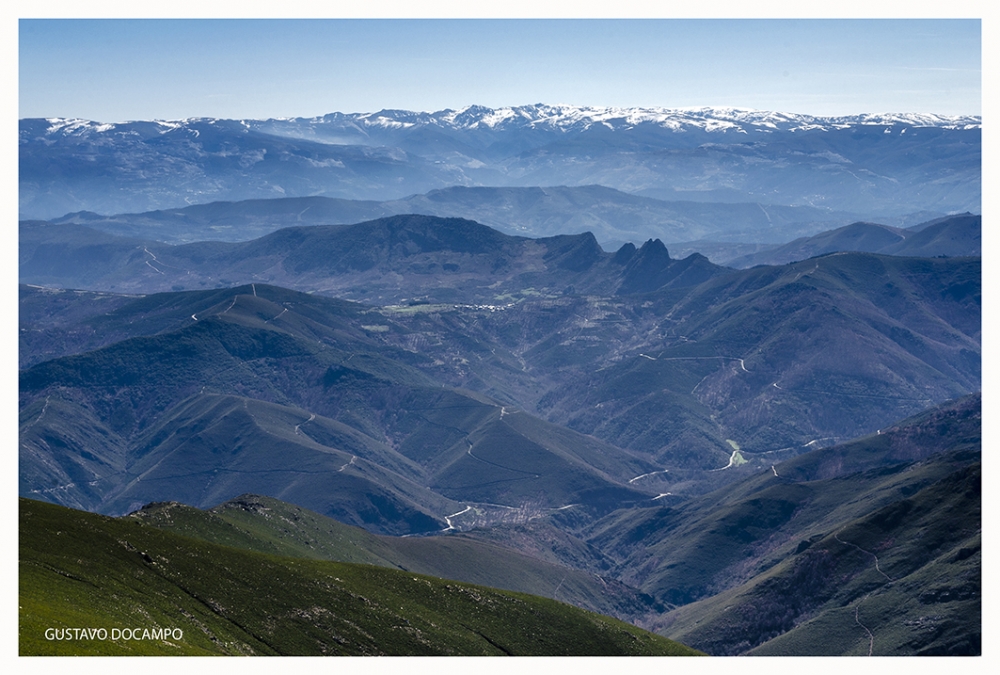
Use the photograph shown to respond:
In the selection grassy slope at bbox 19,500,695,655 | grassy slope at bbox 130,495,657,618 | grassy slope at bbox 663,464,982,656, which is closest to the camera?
grassy slope at bbox 19,500,695,655

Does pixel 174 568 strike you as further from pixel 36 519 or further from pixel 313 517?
pixel 313 517

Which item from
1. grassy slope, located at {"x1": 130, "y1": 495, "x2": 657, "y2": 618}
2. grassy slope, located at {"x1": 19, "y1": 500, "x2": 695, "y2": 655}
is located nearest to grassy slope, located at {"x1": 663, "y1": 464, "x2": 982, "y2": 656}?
grassy slope, located at {"x1": 130, "y1": 495, "x2": 657, "y2": 618}

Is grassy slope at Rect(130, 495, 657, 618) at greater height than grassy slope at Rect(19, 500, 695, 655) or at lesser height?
lesser

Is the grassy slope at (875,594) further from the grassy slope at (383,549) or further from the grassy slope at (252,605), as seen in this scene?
the grassy slope at (252,605)

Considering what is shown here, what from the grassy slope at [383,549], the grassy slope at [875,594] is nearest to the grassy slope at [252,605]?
the grassy slope at [875,594]

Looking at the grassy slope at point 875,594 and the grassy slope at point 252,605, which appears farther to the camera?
the grassy slope at point 875,594

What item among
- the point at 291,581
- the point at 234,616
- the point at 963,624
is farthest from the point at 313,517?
the point at 963,624

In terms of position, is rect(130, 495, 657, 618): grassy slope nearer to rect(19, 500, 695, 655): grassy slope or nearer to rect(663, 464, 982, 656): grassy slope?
rect(663, 464, 982, 656): grassy slope

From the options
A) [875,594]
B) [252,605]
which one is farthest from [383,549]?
[252,605]
